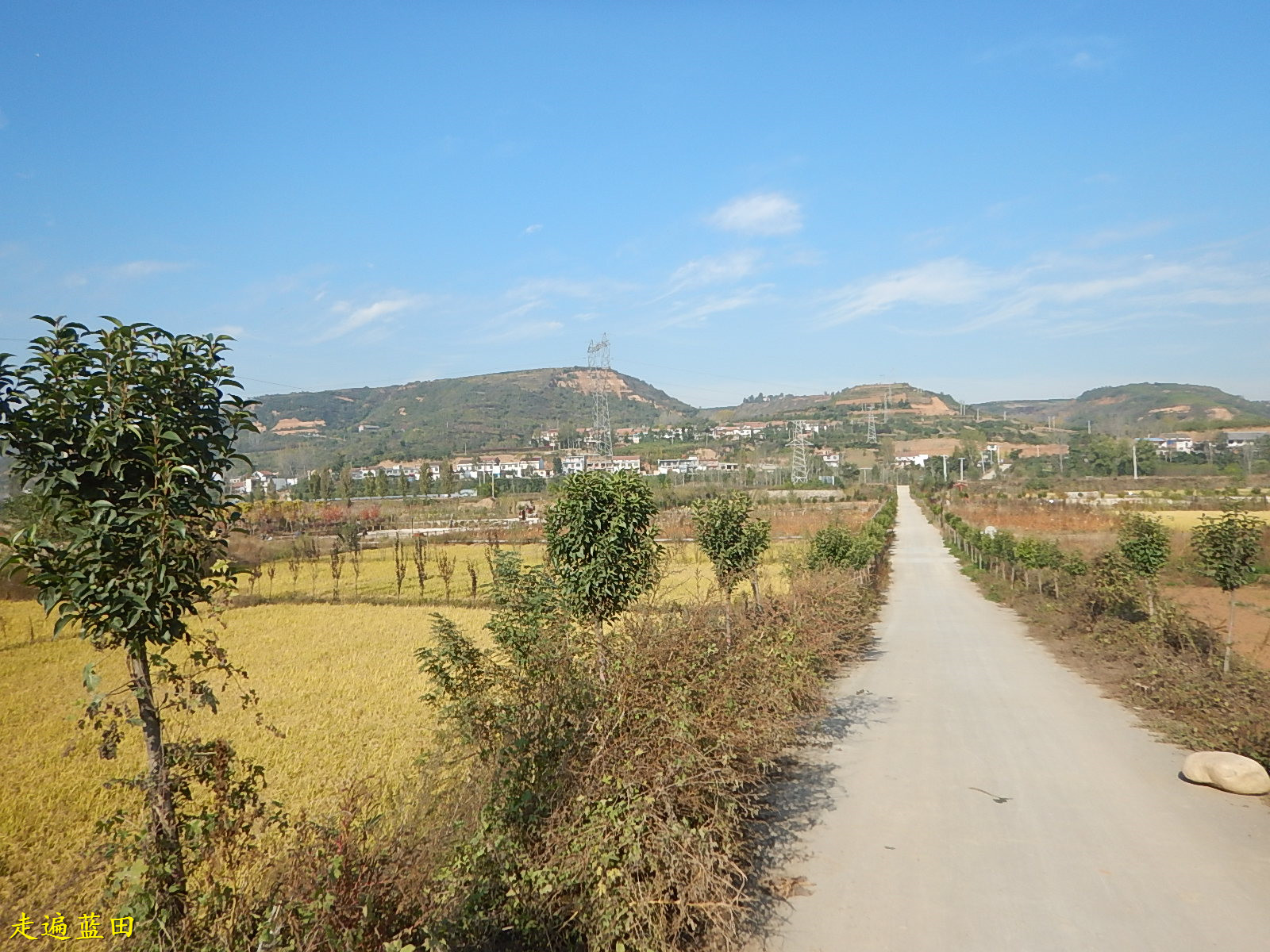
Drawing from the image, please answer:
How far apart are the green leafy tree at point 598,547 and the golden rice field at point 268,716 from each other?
57 centimetres

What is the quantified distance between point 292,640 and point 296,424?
156199 mm

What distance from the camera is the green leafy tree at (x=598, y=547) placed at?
33.3 ft

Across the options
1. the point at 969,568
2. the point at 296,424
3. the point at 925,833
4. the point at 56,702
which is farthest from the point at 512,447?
the point at 925,833

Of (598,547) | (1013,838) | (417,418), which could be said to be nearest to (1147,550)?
(1013,838)

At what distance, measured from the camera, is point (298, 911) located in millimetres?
3721

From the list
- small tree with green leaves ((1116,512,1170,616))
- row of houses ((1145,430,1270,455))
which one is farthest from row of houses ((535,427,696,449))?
small tree with green leaves ((1116,512,1170,616))

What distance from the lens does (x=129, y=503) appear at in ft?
12.6

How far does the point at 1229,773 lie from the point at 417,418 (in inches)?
6875

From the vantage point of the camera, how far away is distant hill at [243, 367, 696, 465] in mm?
141250

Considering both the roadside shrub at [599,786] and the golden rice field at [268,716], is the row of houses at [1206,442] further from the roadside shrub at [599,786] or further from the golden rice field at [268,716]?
the roadside shrub at [599,786]

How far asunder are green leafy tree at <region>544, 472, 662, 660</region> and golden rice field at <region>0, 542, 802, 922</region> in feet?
1.87

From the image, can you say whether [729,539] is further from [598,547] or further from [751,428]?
[751,428]

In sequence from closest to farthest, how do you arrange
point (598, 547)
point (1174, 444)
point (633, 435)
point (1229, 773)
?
point (1229, 773), point (598, 547), point (1174, 444), point (633, 435)

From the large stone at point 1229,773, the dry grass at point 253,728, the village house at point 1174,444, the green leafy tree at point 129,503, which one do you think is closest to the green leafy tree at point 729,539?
the dry grass at point 253,728
